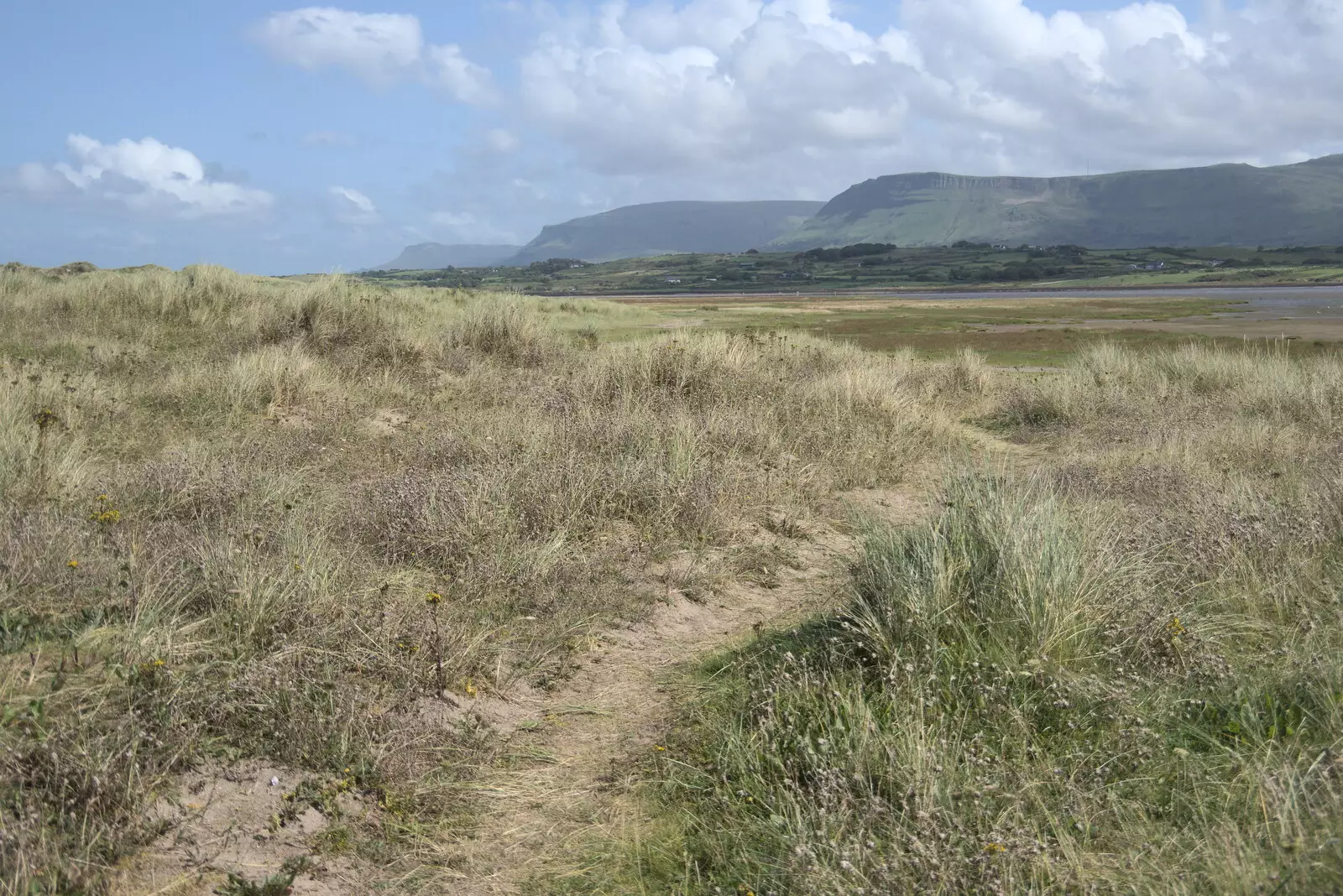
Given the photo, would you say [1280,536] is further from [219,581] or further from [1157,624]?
[219,581]

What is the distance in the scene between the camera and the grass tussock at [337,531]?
3.78 metres

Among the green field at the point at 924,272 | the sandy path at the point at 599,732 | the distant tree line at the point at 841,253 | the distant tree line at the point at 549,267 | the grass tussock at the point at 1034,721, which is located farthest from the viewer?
the distant tree line at the point at 549,267

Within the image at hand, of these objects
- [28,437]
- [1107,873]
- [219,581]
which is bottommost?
[1107,873]

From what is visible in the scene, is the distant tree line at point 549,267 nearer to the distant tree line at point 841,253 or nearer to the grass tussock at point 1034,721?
the distant tree line at point 841,253

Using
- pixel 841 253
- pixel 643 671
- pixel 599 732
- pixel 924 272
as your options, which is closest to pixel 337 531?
pixel 643 671

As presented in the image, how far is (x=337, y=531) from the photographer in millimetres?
6594

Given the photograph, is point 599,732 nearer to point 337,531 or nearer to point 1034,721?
point 1034,721

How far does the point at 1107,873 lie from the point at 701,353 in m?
11.3

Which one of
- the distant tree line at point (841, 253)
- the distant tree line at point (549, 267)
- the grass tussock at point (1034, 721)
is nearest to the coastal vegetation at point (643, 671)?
the grass tussock at point (1034, 721)

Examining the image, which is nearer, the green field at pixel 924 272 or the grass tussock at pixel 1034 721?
the grass tussock at pixel 1034 721

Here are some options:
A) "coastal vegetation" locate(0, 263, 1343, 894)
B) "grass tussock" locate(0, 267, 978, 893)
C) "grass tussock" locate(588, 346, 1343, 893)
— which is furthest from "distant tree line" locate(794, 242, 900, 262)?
"grass tussock" locate(588, 346, 1343, 893)

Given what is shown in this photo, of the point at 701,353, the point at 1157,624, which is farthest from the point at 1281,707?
the point at 701,353

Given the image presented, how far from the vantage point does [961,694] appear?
13.7ft

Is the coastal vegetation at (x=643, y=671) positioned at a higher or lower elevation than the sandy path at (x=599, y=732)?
higher
